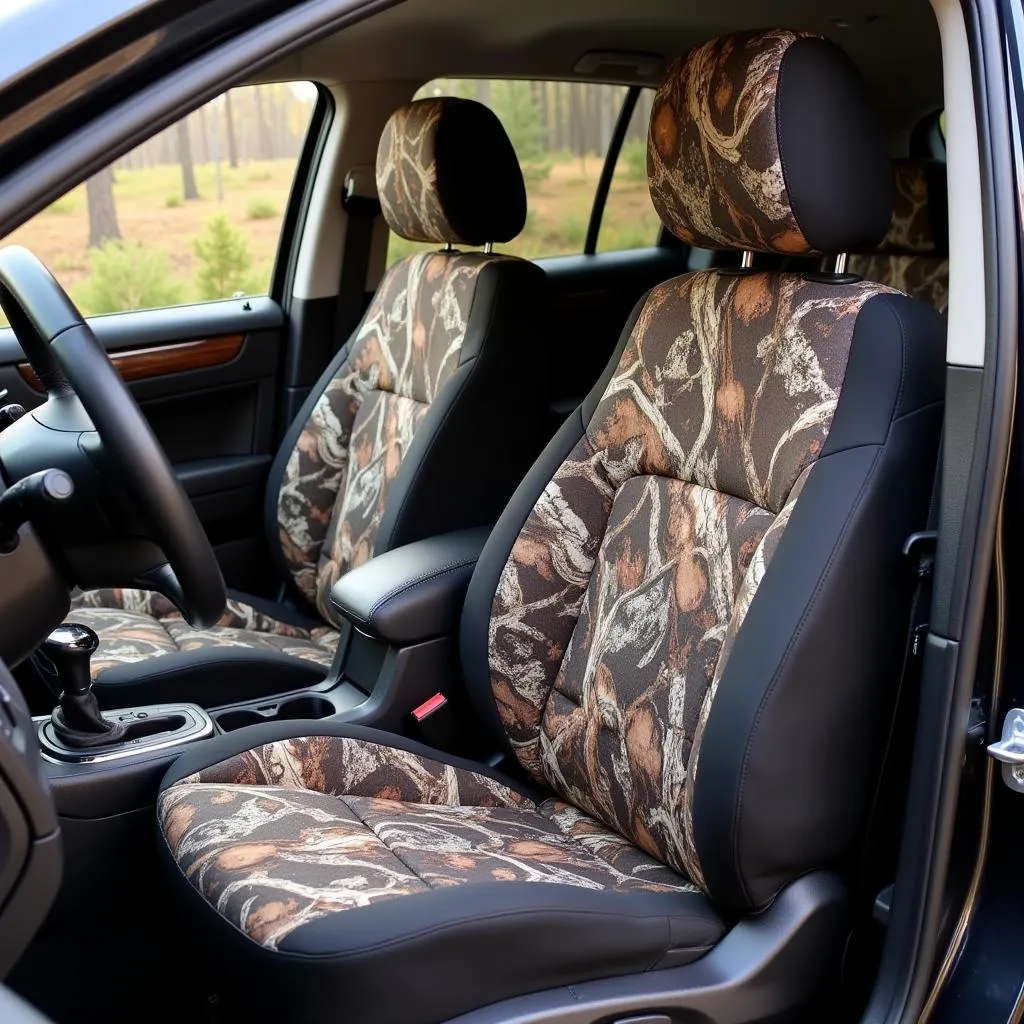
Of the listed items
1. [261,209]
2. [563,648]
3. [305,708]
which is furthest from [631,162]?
[563,648]

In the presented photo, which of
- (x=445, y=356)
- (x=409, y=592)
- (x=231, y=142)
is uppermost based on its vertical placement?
(x=231, y=142)

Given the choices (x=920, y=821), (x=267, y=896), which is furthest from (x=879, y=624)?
(x=267, y=896)

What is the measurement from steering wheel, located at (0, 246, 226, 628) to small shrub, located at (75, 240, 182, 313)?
5.20 feet

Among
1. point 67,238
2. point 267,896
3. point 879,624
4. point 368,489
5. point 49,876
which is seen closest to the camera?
point 49,876

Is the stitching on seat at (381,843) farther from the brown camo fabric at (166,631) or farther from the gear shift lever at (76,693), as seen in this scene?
the brown camo fabric at (166,631)

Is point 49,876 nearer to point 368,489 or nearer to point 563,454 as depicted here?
point 563,454

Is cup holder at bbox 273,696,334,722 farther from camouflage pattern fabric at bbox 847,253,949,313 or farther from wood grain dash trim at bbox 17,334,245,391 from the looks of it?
camouflage pattern fabric at bbox 847,253,949,313

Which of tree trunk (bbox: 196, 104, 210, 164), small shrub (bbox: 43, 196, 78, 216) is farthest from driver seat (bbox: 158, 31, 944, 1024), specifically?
tree trunk (bbox: 196, 104, 210, 164)

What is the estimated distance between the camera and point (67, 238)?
2.92 meters

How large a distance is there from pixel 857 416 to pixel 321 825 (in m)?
0.80

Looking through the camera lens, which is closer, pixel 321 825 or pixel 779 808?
pixel 779 808

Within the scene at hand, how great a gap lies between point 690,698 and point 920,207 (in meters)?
1.87

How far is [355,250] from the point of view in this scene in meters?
3.31

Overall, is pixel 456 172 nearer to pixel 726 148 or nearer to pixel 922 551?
pixel 726 148
